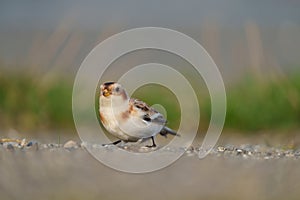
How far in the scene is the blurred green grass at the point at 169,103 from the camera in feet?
27.6

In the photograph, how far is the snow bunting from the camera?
6262 mm

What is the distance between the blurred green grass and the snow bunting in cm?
198

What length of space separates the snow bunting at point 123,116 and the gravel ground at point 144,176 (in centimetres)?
19

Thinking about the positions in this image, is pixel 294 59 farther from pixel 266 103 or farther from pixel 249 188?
pixel 249 188

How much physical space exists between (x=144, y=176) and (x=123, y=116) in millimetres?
664

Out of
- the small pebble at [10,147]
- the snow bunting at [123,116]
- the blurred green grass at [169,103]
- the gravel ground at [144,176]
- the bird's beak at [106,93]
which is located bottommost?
the gravel ground at [144,176]

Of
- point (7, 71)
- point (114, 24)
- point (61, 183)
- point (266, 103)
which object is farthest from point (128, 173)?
point (114, 24)

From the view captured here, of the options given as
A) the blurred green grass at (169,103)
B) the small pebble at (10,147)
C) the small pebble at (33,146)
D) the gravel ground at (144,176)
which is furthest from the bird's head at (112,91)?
the blurred green grass at (169,103)

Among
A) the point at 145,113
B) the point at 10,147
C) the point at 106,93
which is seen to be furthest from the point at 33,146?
the point at 145,113

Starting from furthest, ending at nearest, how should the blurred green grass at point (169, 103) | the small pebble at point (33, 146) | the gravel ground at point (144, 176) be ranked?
the blurred green grass at point (169, 103) → the small pebble at point (33, 146) → the gravel ground at point (144, 176)

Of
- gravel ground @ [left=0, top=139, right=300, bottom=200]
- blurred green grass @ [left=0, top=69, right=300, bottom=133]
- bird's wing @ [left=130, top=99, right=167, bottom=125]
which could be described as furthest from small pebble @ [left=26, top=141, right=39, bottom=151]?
blurred green grass @ [left=0, top=69, right=300, bottom=133]

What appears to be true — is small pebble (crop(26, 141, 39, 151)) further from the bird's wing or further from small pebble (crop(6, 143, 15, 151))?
the bird's wing

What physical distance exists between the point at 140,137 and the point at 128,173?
631 mm

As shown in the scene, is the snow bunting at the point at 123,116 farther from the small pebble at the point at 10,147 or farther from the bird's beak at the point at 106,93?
the small pebble at the point at 10,147
